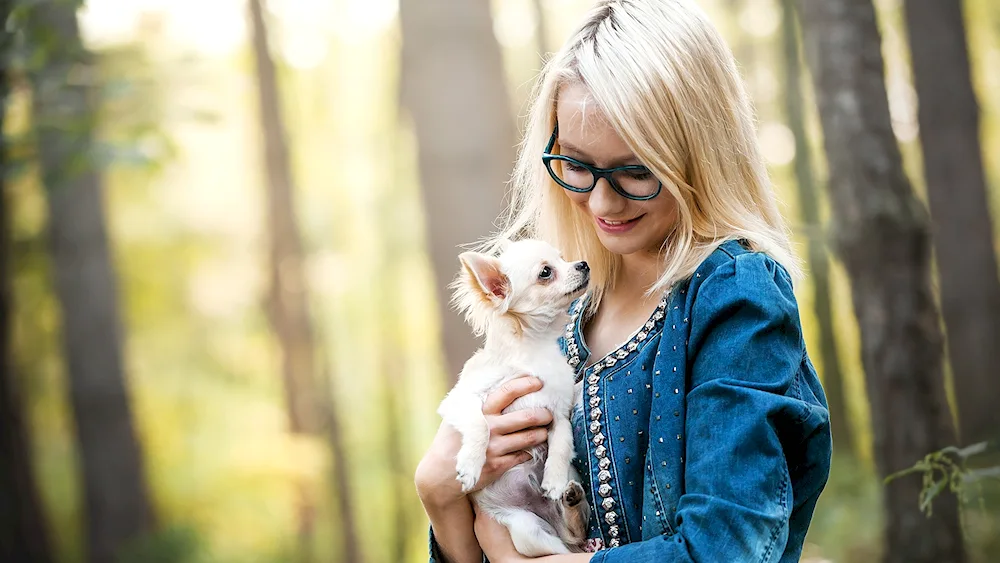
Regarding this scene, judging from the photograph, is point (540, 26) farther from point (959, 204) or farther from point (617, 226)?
point (617, 226)

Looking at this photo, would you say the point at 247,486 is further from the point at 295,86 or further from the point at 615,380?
the point at 615,380

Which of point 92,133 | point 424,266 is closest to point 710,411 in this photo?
point 92,133

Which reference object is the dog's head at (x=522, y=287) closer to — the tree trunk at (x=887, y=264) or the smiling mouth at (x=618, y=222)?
the smiling mouth at (x=618, y=222)

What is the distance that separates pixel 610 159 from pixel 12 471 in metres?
10.5

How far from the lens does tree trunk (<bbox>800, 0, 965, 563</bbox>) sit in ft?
14.1

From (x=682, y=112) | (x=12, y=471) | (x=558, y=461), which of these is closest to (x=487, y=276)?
(x=558, y=461)

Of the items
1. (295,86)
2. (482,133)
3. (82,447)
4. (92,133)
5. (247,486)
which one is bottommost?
(247,486)

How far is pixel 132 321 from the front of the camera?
58.3ft

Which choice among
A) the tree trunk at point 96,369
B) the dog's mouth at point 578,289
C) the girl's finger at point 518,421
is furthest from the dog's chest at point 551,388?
the tree trunk at point 96,369

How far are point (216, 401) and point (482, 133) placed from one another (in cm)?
1428

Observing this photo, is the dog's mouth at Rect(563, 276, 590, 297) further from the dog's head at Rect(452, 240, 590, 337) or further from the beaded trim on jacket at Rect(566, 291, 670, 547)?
the beaded trim on jacket at Rect(566, 291, 670, 547)

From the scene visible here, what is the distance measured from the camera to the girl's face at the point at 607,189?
2184 millimetres

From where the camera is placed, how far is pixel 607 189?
2.23 metres

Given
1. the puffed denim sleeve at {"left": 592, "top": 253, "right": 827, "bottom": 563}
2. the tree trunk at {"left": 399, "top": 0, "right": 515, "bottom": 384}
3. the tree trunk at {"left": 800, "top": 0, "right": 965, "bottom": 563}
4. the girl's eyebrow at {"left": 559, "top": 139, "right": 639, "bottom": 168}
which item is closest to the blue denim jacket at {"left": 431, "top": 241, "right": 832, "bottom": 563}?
the puffed denim sleeve at {"left": 592, "top": 253, "right": 827, "bottom": 563}
